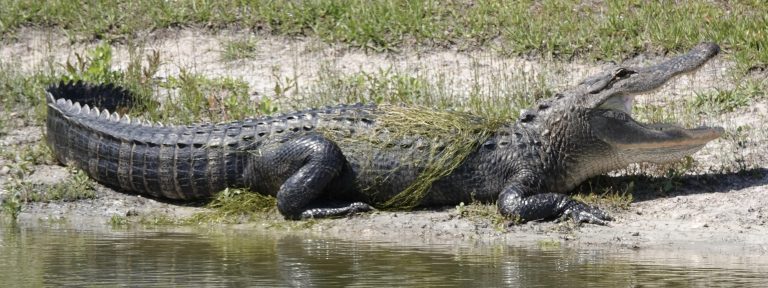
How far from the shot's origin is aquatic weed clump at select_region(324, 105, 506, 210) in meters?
8.62

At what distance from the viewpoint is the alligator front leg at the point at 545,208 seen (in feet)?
26.6

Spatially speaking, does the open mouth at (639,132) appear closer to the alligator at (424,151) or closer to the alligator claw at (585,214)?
the alligator at (424,151)

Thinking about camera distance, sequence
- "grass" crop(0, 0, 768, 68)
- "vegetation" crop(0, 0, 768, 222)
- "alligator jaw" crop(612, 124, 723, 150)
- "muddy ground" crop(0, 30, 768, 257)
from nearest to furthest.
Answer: "muddy ground" crop(0, 30, 768, 257)
"alligator jaw" crop(612, 124, 723, 150)
"vegetation" crop(0, 0, 768, 222)
"grass" crop(0, 0, 768, 68)

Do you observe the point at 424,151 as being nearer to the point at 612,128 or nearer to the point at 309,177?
the point at 309,177

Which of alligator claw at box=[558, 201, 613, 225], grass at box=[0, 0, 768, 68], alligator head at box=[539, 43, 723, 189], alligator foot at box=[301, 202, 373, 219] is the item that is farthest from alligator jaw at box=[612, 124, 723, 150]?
grass at box=[0, 0, 768, 68]

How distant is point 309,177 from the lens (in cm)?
855

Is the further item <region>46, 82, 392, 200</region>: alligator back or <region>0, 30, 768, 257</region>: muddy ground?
<region>46, 82, 392, 200</region>: alligator back

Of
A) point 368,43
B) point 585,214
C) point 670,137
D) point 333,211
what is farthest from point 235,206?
point 368,43

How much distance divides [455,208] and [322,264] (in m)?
1.91

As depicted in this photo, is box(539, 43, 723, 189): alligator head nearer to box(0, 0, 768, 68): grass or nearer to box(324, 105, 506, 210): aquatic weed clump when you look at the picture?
box(324, 105, 506, 210): aquatic weed clump

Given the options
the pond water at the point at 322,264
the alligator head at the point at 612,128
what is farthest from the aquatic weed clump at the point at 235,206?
the alligator head at the point at 612,128

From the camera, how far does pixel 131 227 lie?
27.7ft

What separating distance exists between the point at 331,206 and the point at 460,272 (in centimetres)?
233

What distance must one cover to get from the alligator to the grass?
2340 millimetres
